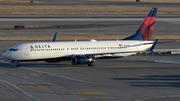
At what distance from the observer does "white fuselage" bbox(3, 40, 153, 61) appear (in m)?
50.8

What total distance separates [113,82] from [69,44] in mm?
→ 15285

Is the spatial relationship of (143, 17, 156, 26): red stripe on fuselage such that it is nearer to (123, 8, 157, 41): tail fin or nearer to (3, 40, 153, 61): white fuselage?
(123, 8, 157, 41): tail fin

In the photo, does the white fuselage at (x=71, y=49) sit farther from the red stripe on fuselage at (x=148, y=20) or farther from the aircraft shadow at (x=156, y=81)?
the aircraft shadow at (x=156, y=81)

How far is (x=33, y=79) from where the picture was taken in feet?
137

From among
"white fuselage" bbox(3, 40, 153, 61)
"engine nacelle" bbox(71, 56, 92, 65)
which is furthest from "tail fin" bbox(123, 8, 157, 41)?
"engine nacelle" bbox(71, 56, 92, 65)

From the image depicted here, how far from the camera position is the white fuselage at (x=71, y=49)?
50812mm

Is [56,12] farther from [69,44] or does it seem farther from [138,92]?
[138,92]

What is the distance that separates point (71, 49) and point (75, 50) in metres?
0.70

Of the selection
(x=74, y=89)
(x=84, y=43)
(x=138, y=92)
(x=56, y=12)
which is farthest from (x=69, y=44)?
(x=56, y=12)

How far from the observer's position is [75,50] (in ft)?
173

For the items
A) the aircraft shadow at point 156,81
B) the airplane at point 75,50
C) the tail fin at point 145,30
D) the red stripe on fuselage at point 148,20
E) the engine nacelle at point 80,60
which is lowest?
the aircraft shadow at point 156,81

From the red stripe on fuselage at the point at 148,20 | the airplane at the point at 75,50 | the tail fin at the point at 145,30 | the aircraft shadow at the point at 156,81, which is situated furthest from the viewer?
the red stripe on fuselage at the point at 148,20

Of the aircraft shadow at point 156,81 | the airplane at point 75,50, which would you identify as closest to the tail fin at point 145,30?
the airplane at point 75,50

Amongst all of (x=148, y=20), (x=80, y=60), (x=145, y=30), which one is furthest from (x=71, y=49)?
(x=148, y=20)
